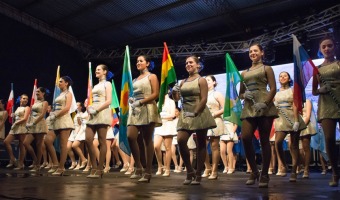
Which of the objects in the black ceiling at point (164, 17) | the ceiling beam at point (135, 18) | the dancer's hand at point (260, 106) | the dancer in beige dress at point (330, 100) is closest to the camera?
the dancer's hand at point (260, 106)

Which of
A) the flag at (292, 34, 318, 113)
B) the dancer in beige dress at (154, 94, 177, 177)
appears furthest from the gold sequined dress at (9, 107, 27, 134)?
the flag at (292, 34, 318, 113)

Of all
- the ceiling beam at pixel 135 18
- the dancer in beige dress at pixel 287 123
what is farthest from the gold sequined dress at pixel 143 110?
the ceiling beam at pixel 135 18

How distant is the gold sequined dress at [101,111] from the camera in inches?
217

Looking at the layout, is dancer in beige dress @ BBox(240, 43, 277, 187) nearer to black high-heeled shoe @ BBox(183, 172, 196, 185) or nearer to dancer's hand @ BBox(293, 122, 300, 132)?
black high-heeled shoe @ BBox(183, 172, 196, 185)

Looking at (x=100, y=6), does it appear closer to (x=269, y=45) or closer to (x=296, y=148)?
(x=269, y=45)

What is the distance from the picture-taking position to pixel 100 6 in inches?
475

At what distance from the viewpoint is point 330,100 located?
428 cm

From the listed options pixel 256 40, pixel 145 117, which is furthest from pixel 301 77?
pixel 256 40

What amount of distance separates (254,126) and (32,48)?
10.1 meters

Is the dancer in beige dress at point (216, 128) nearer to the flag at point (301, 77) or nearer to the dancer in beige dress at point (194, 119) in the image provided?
the dancer in beige dress at point (194, 119)

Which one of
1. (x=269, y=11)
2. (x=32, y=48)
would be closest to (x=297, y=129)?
(x=269, y=11)

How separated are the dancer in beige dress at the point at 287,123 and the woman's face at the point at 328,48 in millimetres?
1044

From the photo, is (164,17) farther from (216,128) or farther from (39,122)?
A: (216,128)

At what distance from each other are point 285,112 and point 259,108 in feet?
6.45
